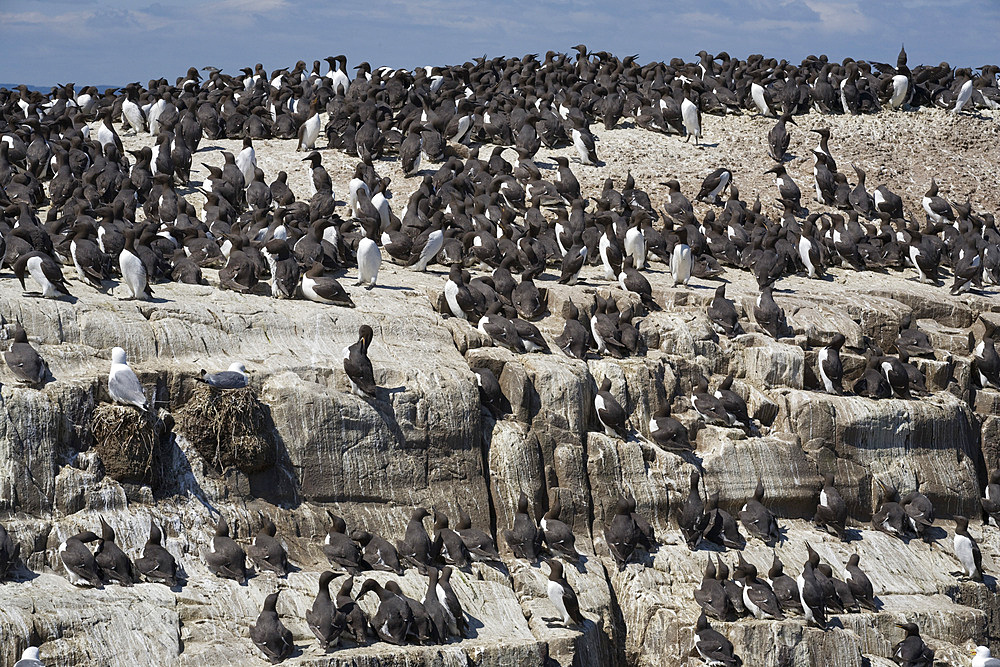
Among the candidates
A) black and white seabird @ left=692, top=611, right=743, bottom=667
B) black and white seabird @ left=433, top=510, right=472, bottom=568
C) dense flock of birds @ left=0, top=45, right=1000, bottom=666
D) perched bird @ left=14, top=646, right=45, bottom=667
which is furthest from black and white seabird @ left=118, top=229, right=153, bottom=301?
black and white seabird @ left=692, top=611, right=743, bottom=667

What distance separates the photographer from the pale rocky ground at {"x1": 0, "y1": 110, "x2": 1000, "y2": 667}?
12555mm

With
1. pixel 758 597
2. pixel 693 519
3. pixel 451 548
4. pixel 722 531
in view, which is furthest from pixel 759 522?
pixel 451 548

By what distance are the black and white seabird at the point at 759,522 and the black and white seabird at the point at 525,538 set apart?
306 cm

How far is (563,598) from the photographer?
13.7 m

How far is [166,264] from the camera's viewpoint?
16922mm

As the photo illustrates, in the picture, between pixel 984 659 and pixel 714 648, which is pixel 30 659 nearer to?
pixel 714 648

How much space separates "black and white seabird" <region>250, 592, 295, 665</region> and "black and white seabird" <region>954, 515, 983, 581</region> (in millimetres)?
9505

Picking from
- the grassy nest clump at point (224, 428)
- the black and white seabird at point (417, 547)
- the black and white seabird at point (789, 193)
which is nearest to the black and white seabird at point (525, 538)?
the black and white seabird at point (417, 547)

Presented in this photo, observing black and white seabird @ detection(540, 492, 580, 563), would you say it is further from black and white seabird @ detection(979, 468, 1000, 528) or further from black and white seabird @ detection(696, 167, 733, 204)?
black and white seabird @ detection(696, 167, 733, 204)

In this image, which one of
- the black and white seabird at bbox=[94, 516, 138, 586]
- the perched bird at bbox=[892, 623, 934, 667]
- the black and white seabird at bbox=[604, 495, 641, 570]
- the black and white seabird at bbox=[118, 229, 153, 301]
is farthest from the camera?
the black and white seabird at bbox=[118, 229, 153, 301]

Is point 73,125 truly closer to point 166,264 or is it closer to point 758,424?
point 166,264

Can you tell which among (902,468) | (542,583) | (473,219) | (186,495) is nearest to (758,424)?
(902,468)

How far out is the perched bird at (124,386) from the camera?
1332cm

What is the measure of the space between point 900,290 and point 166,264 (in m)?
12.0
